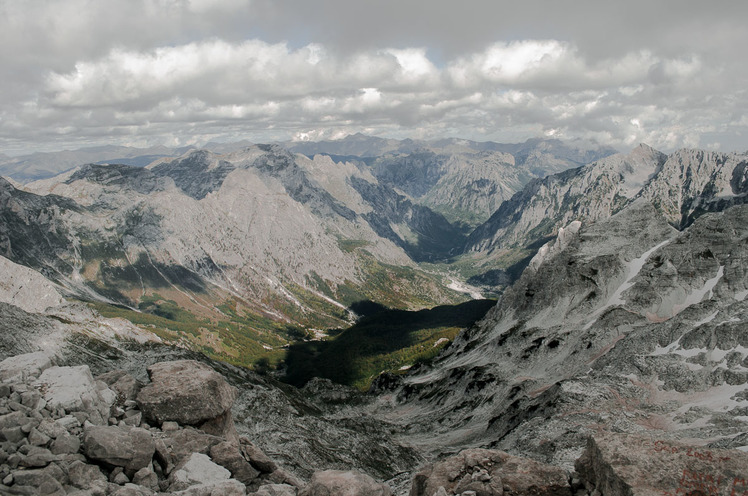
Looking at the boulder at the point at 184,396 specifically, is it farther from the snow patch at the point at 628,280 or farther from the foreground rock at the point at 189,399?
the snow patch at the point at 628,280

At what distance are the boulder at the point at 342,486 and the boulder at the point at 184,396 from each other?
11.0 m

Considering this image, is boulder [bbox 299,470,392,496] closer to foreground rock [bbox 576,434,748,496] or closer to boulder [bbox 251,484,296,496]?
boulder [bbox 251,484,296,496]

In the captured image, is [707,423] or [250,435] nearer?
[707,423]

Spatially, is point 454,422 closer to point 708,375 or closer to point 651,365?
point 651,365

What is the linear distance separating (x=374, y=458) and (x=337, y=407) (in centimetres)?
6430

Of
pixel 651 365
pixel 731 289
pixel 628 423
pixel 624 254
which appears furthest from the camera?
pixel 624 254

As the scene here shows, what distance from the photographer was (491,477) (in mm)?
31234

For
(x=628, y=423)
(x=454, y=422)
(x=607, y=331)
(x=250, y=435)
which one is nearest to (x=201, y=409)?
(x=250, y=435)

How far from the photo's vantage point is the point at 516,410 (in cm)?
9806

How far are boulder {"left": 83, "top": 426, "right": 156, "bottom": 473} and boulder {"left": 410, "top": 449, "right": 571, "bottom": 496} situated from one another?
1940cm

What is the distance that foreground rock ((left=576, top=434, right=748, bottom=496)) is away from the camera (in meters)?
24.2

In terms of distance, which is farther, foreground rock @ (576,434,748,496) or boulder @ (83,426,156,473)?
boulder @ (83,426,156,473)

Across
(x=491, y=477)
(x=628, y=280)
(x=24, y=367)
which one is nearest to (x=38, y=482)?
(x=24, y=367)

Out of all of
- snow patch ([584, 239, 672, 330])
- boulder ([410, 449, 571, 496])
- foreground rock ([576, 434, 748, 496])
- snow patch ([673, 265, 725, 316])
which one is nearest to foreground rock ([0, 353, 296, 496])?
boulder ([410, 449, 571, 496])
